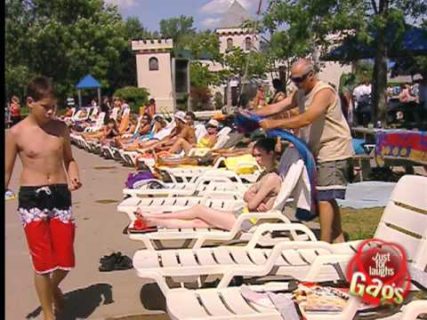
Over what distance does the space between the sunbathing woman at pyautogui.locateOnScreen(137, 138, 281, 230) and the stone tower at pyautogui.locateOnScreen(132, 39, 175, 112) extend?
4259 centimetres

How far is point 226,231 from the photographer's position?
592cm

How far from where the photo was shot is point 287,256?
480 centimetres

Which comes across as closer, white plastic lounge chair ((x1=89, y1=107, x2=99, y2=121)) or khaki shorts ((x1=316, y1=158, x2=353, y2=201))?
khaki shorts ((x1=316, y1=158, x2=353, y2=201))

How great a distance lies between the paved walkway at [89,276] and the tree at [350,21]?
7434mm

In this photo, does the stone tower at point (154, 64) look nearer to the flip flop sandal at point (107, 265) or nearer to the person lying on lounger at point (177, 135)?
the person lying on lounger at point (177, 135)

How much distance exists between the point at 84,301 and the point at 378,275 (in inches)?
105

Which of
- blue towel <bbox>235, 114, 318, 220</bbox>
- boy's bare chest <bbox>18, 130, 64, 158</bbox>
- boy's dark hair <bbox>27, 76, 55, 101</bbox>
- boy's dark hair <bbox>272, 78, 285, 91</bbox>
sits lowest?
blue towel <bbox>235, 114, 318, 220</bbox>

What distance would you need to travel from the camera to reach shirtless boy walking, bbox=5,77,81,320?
16.0 ft

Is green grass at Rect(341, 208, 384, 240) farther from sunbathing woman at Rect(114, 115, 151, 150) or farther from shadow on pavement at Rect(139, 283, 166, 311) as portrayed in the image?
sunbathing woman at Rect(114, 115, 151, 150)

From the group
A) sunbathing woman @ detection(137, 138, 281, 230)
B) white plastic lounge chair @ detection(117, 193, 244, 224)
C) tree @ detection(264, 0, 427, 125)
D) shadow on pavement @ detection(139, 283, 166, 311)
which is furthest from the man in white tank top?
tree @ detection(264, 0, 427, 125)

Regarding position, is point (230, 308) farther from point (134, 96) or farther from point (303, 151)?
point (134, 96)

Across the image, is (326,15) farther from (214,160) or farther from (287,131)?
(287,131)

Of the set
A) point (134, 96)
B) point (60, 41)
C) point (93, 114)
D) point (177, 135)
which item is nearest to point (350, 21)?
point (177, 135)

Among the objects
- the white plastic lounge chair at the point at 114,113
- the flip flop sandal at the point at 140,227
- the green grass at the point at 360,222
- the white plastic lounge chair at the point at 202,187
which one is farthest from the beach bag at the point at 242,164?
the white plastic lounge chair at the point at 114,113
